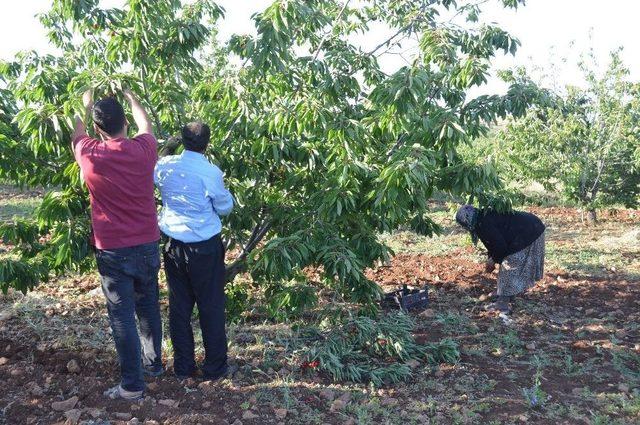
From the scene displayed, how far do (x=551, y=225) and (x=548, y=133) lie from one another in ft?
6.28

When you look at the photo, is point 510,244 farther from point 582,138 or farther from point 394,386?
point 582,138

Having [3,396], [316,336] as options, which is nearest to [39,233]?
[3,396]

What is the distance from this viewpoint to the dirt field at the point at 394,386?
11.2ft

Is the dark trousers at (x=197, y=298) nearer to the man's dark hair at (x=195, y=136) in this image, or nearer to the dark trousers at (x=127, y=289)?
the dark trousers at (x=127, y=289)

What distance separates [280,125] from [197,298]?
119 cm

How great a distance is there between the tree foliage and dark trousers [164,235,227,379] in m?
0.35

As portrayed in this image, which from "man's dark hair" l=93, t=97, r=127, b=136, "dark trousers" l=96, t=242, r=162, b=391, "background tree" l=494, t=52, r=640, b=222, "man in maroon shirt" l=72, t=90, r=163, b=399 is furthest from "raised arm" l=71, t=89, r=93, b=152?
"background tree" l=494, t=52, r=640, b=222

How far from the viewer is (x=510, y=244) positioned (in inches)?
225

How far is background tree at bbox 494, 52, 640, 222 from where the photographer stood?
10.5m

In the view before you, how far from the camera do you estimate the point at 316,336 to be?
15.3 ft

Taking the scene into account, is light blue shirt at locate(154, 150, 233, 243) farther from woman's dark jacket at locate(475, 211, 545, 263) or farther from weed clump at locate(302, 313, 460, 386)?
woman's dark jacket at locate(475, 211, 545, 263)

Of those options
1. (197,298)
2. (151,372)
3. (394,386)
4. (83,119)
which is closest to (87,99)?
(83,119)

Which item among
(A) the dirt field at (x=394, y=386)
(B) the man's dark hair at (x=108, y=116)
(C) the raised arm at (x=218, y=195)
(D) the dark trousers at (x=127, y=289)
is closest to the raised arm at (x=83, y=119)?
(B) the man's dark hair at (x=108, y=116)

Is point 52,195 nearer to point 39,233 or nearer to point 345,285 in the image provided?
point 39,233
